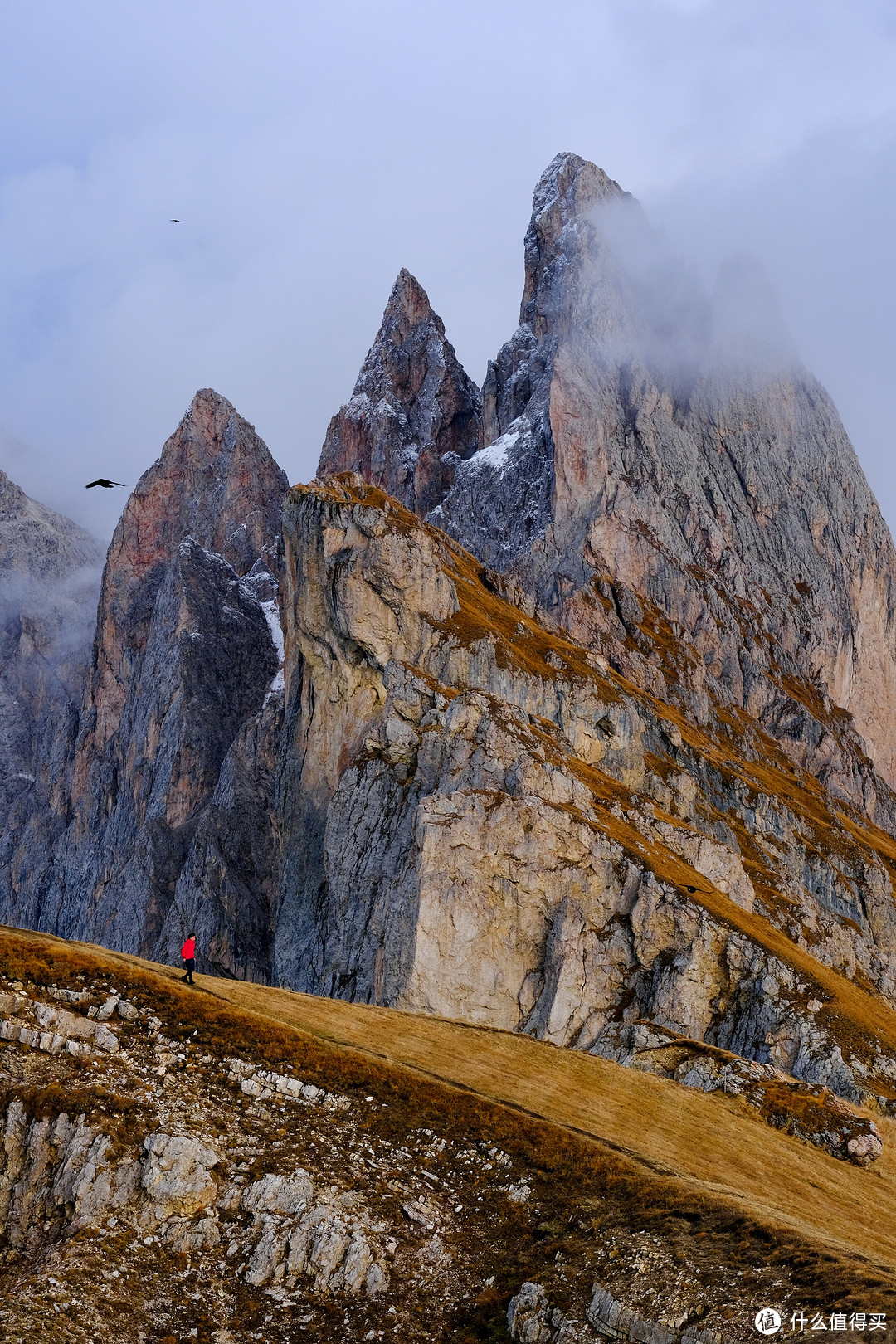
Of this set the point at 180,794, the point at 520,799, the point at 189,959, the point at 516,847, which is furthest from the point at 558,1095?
the point at 180,794

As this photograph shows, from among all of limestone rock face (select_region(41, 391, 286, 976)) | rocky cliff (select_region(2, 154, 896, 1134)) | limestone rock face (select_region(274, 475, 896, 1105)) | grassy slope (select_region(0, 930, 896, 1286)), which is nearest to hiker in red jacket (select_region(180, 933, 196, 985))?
grassy slope (select_region(0, 930, 896, 1286))

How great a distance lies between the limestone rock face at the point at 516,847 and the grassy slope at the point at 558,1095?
1514 cm

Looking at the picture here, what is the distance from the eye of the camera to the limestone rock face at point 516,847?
9069 cm

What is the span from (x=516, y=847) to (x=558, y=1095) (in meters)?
47.8

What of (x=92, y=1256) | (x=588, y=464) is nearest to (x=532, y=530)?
(x=588, y=464)

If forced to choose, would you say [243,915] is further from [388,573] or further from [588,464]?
[588,464]

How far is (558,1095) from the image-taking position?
4566 cm

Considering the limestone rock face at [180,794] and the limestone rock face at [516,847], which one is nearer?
the limestone rock face at [516,847]

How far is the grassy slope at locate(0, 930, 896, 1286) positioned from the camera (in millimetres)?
40031

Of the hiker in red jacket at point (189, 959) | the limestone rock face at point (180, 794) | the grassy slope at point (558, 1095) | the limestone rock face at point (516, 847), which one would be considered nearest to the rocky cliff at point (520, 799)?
the limestone rock face at point (516, 847)

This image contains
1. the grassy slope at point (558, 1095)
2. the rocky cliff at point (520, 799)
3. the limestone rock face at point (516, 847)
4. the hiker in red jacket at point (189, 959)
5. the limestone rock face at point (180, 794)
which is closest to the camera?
the grassy slope at point (558, 1095)

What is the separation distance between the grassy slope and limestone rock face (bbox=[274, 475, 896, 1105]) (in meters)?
15.1

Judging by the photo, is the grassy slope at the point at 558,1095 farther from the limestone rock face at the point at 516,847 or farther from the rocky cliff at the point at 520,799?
the limestone rock face at the point at 516,847

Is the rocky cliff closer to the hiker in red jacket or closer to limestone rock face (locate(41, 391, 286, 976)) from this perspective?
limestone rock face (locate(41, 391, 286, 976))
